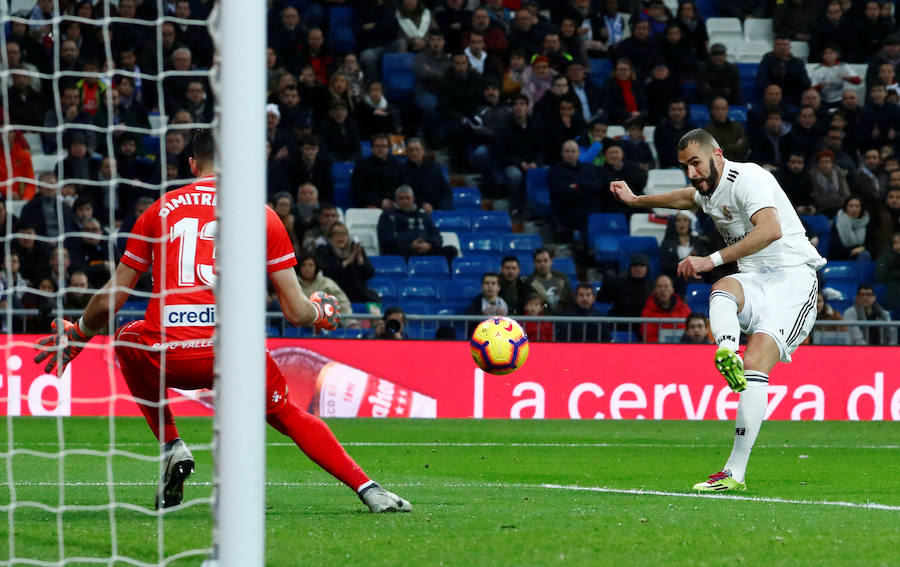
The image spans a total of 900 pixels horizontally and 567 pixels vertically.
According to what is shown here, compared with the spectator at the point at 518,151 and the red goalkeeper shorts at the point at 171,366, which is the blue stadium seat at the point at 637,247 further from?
the red goalkeeper shorts at the point at 171,366

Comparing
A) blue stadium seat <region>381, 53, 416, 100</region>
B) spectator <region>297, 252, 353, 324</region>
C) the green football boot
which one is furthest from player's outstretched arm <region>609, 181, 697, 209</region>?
blue stadium seat <region>381, 53, 416, 100</region>

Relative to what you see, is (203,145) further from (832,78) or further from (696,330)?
(832,78)

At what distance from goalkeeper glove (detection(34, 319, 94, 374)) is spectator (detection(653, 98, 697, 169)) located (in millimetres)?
12747

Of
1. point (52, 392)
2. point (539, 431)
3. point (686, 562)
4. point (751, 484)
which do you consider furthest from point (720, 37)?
point (686, 562)

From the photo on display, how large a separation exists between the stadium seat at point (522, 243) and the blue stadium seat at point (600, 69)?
3324 mm

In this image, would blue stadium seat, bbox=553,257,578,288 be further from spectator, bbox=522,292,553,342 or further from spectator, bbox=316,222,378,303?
spectator, bbox=316,222,378,303

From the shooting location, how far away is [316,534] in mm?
5656

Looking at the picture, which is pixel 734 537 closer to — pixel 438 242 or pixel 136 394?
pixel 136 394

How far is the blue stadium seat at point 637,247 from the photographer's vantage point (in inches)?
685

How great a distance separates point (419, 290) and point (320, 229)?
1425 mm

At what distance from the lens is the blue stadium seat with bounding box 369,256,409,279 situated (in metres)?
17.1

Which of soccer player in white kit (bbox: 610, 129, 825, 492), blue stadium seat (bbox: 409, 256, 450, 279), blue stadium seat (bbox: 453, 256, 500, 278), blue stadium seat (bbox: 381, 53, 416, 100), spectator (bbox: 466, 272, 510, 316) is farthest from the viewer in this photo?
blue stadium seat (bbox: 381, 53, 416, 100)

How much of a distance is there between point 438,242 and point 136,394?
10637 mm

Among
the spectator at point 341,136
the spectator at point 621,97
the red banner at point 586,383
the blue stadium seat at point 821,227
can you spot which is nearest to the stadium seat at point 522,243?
the spectator at point 341,136
